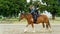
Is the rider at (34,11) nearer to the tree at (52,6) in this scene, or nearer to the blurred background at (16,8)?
the blurred background at (16,8)

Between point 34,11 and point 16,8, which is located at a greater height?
point 34,11

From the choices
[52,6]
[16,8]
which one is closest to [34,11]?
[16,8]

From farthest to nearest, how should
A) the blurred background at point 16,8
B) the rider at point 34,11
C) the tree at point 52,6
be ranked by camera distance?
the tree at point 52,6 → the blurred background at point 16,8 → the rider at point 34,11

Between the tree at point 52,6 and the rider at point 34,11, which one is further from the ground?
the rider at point 34,11

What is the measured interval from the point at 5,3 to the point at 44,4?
7762 mm

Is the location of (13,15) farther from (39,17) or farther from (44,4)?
(39,17)

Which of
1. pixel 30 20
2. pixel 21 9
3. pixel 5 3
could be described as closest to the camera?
pixel 30 20

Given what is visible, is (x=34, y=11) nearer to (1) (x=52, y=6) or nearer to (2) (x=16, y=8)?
(2) (x=16, y=8)

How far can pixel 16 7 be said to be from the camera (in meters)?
39.5

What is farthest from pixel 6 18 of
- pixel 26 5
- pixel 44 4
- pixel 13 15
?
pixel 44 4


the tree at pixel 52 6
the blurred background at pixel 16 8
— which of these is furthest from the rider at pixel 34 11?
the tree at pixel 52 6

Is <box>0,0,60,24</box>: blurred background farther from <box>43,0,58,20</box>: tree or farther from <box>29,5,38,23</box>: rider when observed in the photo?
<box>29,5,38,23</box>: rider

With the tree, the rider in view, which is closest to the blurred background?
the tree

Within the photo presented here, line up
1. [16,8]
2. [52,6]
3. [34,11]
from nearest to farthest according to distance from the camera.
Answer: [34,11] → [16,8] → [52,6]
